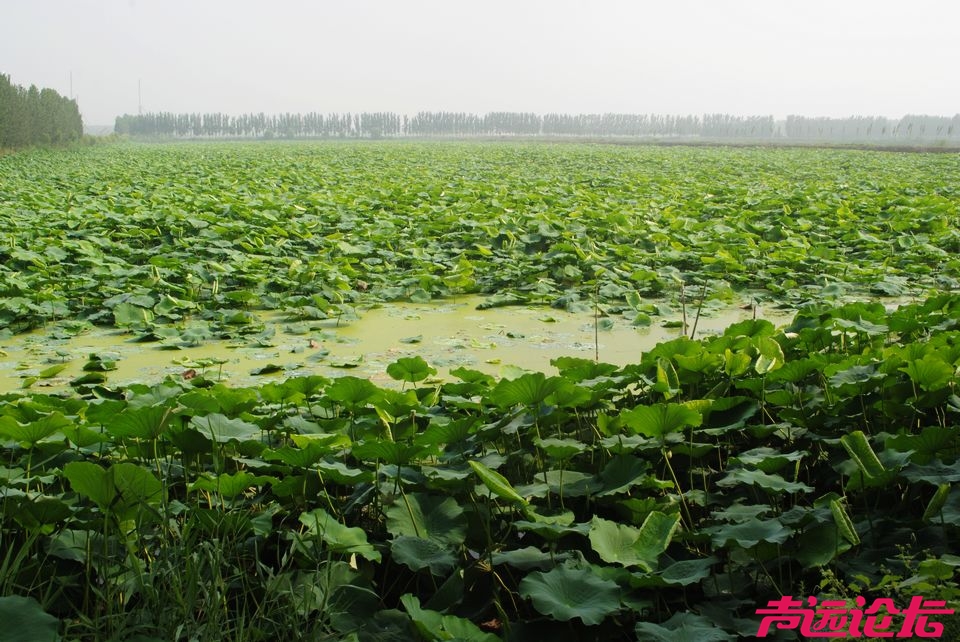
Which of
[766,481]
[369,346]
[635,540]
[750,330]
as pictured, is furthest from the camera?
[369,346]

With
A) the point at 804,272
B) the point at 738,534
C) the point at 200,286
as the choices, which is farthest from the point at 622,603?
the point at 804,272

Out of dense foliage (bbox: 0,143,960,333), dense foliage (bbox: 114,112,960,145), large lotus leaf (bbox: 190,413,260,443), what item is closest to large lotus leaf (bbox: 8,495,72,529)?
large lotus leaf (bbox: 190,413,260,443)

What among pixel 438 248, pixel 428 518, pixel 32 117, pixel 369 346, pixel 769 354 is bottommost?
pixel 369 346

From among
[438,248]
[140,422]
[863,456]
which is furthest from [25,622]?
[438,248]

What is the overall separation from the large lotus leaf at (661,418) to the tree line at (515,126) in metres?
95.1

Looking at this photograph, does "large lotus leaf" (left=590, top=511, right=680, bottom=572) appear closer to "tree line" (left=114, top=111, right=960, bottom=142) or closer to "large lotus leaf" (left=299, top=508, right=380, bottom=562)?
"large lotus leaf" (left=299, top=508, right=380, bottom=562)

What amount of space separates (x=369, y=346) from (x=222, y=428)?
194 centimetres

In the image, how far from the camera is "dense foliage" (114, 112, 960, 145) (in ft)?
310

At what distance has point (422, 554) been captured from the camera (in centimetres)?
161

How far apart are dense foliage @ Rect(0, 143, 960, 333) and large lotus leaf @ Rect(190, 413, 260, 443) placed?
219 centimetres

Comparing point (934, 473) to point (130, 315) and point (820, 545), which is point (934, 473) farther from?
point (130, 315)

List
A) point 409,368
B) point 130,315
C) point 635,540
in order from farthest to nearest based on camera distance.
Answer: point 130,315 < point 409,368 < point 635,540

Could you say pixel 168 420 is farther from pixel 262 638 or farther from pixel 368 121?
pixel 368 121

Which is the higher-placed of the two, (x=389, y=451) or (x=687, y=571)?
(x=389, y=451)
